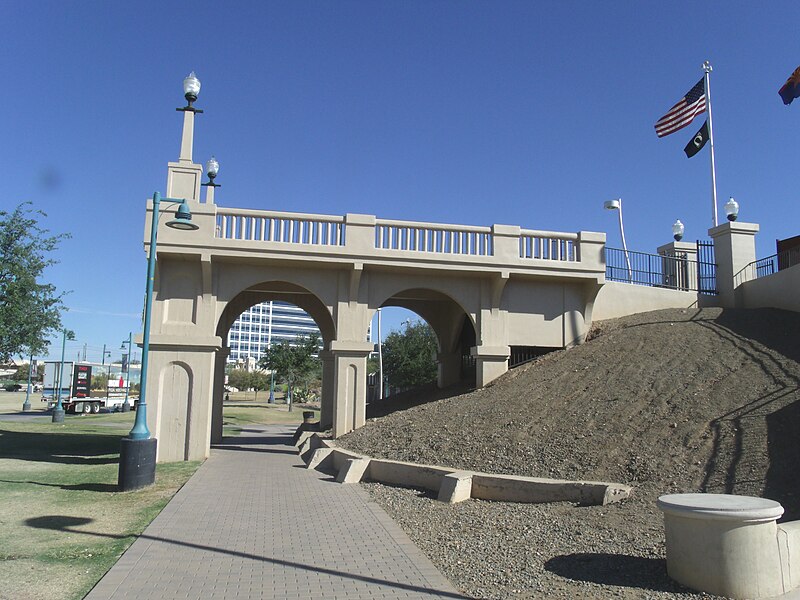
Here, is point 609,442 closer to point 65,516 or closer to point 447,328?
point 65,516

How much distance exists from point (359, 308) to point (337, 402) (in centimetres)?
250

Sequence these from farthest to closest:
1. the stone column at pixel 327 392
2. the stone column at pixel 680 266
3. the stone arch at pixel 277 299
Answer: the stone column at pixel 327 392 → the stone arch at pixel 277 299 → the stone column at pixel 680 266

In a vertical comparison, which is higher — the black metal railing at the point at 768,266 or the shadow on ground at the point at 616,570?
the black metal railing at the point at 768,266

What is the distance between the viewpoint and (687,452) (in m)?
9.70

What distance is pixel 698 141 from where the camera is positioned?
22766 millimetres

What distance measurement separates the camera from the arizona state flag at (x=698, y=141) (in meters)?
22.6

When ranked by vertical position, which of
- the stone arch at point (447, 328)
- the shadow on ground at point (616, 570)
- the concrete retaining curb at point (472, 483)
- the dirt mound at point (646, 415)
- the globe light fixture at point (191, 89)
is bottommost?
the shadow on ground at point (616, 570)

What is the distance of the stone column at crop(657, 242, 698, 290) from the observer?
20297 millimetres

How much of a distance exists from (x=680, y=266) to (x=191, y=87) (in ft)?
→ 50.4

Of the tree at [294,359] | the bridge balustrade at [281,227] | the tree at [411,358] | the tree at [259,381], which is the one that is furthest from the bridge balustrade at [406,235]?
the tree at [259,381]

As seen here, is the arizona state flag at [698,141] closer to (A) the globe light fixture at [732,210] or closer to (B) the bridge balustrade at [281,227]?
(A) the globe light fixture at [732,210]

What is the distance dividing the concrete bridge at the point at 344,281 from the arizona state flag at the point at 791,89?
19.1ft

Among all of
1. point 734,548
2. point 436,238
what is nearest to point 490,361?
point 436,238

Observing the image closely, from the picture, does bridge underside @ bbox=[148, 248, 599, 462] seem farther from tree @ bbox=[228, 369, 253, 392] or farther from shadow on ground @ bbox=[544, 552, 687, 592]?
tree @ bbox=[228, 369, 253, 392]
